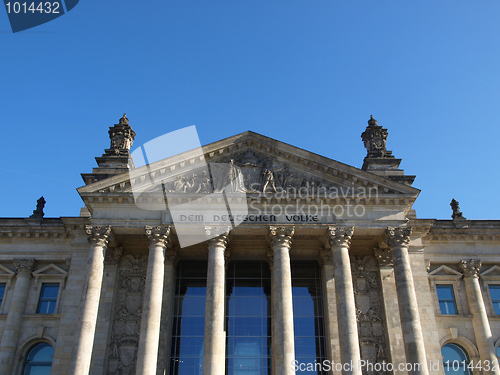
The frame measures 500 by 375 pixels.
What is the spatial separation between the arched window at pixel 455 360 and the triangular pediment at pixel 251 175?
29.6ft

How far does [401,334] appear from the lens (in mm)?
27656

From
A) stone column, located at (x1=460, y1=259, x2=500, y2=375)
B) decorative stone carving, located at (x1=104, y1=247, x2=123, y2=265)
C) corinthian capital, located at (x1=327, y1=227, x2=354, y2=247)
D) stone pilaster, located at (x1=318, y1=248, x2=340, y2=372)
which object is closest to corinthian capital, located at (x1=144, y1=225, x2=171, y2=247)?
decorative stone carving, located at (x1=104, y1=247, x2=123, y2=265)

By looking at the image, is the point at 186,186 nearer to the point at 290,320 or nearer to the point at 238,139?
the point at 238,139

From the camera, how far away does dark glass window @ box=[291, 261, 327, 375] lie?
28.5 metres

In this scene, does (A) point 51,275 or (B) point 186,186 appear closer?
(B) point 186,186

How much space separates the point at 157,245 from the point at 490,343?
65.4ft

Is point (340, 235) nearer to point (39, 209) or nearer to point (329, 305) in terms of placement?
point (329, 305)

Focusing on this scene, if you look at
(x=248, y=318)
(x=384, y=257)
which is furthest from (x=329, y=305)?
(x=248, y=318)

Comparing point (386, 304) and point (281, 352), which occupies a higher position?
point (386, 304)

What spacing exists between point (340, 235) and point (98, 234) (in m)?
13.3

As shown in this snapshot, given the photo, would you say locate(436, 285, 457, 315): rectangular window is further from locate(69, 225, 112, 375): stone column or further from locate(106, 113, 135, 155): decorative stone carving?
locate(106, 113, 135, 155): decorative stone carving

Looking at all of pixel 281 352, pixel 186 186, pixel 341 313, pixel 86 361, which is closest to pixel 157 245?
pixel 186 186

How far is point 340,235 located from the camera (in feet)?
89.4

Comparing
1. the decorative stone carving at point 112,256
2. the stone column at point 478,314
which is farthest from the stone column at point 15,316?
the stone column at point 478,314
